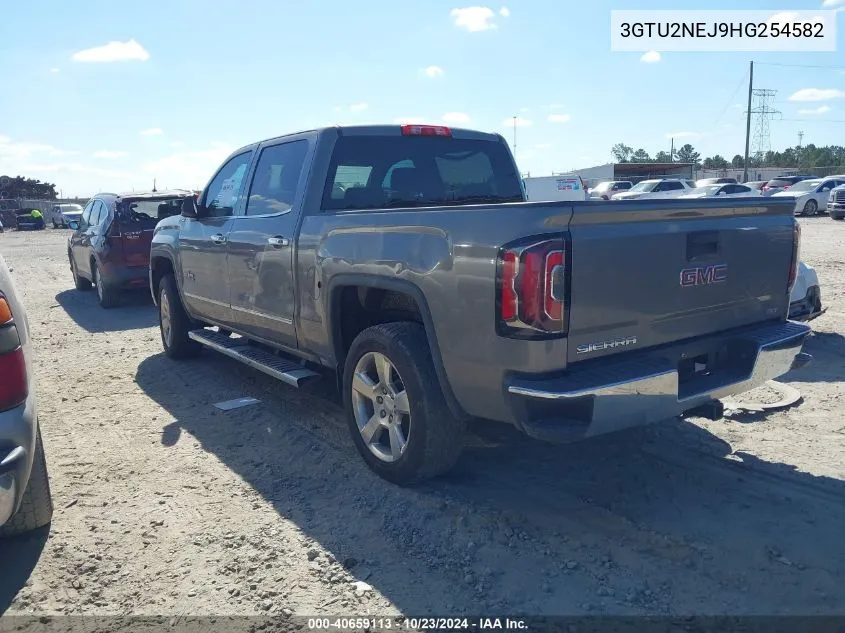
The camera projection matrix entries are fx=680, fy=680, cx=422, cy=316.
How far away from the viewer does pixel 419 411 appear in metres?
3.46

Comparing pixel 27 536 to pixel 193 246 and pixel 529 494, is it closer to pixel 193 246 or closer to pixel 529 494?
pixel 529 494

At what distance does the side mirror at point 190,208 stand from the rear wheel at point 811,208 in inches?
1138

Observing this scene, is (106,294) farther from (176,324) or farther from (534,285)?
(534,285)

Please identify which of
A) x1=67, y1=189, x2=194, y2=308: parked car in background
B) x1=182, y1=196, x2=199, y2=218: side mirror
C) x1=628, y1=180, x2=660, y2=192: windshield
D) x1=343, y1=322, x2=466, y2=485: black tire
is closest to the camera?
x1=343, y1=322, x2=466, y2=485: black tire

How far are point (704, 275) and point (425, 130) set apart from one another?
239 cm

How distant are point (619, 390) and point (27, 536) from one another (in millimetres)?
2978

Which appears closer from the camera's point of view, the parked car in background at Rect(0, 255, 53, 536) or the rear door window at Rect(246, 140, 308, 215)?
the parked car in background at Rect(0, 255, 53, 536)

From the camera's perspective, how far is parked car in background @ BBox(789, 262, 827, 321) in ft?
20.3

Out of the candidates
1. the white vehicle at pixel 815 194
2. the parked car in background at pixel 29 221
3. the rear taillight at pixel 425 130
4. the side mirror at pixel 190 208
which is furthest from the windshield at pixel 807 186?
the parked car in background at pixel 29 221

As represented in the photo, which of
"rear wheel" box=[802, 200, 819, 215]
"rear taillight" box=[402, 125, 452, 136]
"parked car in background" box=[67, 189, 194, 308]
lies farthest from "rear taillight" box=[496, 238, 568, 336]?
"rear wheel" box=[802, 200, 819, 215]

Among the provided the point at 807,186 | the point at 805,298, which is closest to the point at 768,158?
the point at 807,186

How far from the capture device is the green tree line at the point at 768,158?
82.4 metres

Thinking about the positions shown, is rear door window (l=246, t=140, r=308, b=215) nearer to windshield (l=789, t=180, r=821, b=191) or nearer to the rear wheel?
the rear wheel

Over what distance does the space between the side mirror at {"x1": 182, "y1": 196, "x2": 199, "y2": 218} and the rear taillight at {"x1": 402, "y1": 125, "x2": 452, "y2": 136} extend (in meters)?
2.07
